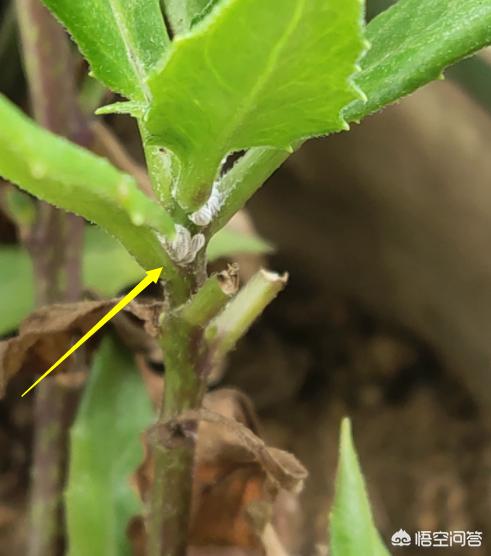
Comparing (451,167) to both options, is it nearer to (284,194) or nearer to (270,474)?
(284,194)

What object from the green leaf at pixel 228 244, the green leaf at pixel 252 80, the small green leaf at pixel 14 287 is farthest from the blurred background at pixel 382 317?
the green leaf at pixel 252 80

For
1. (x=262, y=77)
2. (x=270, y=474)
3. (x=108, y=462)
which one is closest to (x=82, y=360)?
(x=108, y=462)

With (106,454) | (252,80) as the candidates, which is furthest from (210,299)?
(106,454)

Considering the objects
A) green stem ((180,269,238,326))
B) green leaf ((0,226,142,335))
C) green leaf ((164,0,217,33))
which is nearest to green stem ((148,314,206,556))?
green stem ((180,269,238,326))

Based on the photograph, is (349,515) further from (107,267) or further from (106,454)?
(107,267)

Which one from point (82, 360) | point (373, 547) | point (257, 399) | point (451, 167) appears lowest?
point (373, 547)

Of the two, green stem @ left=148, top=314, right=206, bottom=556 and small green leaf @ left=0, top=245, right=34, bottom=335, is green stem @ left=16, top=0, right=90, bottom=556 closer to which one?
small green leaf @ left=0, top=245, right=34, bottom=335
